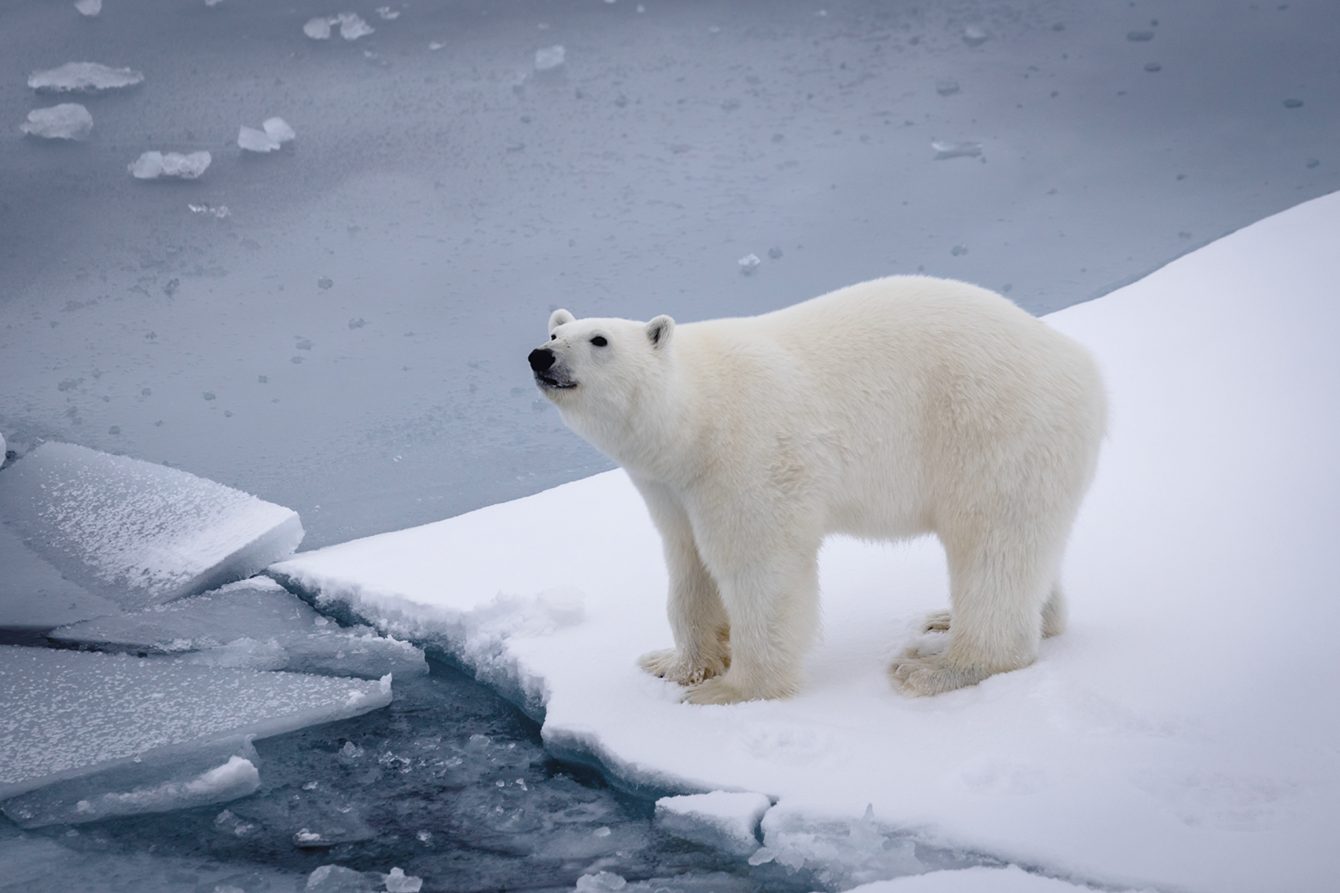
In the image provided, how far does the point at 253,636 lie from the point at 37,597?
1517mm

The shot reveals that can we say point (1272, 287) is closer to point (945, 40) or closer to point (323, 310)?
point (945, 40)

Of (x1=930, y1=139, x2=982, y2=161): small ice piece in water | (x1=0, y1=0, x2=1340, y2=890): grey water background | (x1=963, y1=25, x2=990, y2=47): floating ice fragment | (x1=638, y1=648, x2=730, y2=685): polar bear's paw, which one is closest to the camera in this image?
(x1=638, y1=648, x2=730, y2=685): polar bear's paw

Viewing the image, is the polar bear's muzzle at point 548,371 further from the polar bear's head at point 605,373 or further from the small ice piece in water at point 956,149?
the small ice piece in water at point 956,149

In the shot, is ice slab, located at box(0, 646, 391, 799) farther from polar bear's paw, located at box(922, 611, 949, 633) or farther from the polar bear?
polar bear's paw, located at box(922, 611, 949, 633)

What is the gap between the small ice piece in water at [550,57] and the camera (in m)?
9.77

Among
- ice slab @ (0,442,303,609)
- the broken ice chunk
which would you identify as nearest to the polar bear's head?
the broken ice chunk

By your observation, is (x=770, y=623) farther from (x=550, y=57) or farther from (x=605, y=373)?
(x=550, y=57)

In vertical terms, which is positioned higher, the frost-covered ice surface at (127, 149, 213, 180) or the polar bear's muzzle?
the frost-covered ice surface at (127, 149, 213, 180)

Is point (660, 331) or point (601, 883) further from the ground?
point (660, 331)

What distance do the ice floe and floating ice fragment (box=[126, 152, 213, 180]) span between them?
36 cm

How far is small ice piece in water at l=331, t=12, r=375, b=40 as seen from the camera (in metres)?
9.37

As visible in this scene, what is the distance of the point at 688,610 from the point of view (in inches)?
136

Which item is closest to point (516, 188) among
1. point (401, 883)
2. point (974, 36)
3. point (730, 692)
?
point (974, 36)

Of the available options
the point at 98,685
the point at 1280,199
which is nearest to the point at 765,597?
the point at 98,685
